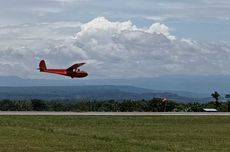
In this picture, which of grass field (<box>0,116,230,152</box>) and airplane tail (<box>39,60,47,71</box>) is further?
airplane tail (<box>39,60,47,71</box>)

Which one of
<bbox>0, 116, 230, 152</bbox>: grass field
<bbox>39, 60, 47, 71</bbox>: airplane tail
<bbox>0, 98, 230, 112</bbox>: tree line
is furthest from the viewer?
<bbox>0, 98, 230, 112</bbox>: tree line

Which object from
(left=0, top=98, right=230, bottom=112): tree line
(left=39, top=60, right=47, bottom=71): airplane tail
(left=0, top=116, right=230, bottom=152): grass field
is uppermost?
(left=39, top=60, right=47, bottom=71): airplane tail

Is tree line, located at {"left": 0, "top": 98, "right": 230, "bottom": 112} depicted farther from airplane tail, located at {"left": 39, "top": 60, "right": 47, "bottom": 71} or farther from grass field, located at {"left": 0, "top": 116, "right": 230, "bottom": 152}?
grass field, located at {"left": 0, "top": 116, "right": 230, "bottom": 152}

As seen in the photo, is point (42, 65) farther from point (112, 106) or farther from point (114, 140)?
point (114, 140)

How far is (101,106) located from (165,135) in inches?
1226

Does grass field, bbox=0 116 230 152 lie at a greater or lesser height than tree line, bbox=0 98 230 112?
lesser

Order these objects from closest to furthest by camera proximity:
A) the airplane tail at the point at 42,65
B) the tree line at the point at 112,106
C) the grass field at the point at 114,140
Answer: the grass field at the point at 114,140 < the airplane tail at the point at 42,65 < the tree line at the point at 112,106

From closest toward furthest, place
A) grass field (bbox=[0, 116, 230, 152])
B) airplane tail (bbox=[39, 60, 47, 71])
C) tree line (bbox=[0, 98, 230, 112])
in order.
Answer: grass field (bbox=[0, 116, 230, 152]) < airplane tail (bbox=[39, 60, 47, 71]) < tree line (bbox=[0, 98, 230, 112])

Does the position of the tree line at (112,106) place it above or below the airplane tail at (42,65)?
below

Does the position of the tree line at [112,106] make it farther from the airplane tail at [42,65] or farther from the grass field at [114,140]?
the grass field at [114,140]

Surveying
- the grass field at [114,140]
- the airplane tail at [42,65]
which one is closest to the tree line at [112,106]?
the airplane tail at [42,65]

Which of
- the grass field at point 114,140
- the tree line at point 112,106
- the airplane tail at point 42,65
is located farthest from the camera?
the tree line at point 112,106

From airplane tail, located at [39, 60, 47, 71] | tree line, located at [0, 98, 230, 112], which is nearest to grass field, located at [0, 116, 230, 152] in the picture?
airplane tail, located at [39, 60, 47, 71]

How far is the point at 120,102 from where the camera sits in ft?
203
